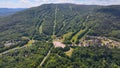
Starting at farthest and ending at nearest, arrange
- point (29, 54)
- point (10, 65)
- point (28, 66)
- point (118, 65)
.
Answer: point (29, 54), point (118, 65), point (10, 65), point (28, 66)

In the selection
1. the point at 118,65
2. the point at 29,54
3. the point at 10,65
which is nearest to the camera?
the point at 10,65

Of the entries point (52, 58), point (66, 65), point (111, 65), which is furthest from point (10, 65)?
point (111, 65)

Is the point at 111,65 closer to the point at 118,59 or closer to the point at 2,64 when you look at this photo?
the point at 118,59

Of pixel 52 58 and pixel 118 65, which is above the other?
pixel 52 58

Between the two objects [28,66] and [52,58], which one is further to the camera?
[52,58]

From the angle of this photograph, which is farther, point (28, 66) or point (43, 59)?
point (43, 59)

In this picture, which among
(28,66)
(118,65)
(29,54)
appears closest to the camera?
(28,66)

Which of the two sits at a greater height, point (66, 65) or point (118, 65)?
point (66, 65)

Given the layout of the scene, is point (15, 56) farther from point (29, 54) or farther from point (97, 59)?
point (97, 59)

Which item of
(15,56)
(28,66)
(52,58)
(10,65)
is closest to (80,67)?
(52,58)
